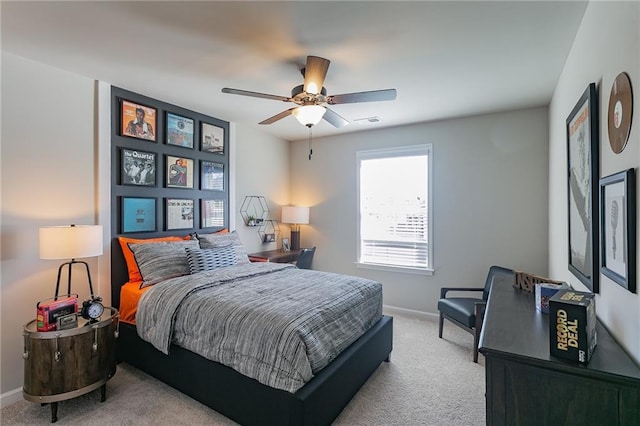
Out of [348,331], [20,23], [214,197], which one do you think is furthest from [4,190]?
[348,331]

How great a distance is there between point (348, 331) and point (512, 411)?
129cm

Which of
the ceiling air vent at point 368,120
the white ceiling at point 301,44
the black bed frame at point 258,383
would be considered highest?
the ceiling air vent at point 368,120

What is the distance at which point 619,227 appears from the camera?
1.30 m

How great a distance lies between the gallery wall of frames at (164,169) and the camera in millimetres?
3123

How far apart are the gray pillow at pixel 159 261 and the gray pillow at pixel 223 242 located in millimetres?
362

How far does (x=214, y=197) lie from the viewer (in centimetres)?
409

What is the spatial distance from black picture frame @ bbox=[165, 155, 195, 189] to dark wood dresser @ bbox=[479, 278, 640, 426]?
134 inches

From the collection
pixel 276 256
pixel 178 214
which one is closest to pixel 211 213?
pixel 178 214

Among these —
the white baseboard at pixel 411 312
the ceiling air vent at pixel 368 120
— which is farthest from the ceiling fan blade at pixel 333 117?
the white baseboard at pixel 411 312

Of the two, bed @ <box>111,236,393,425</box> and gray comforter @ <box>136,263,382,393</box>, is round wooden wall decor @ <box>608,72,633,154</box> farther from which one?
bed @ <box>111,236,393,425</box>

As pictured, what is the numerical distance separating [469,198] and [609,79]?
8.50 feet

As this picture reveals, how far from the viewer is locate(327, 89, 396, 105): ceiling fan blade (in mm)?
2314

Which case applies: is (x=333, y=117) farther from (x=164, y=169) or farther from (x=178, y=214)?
(x=178, y=214)

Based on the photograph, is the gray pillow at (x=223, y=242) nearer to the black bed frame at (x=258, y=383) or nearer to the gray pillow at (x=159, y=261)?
the gray pillow at (x=159, y=261)
